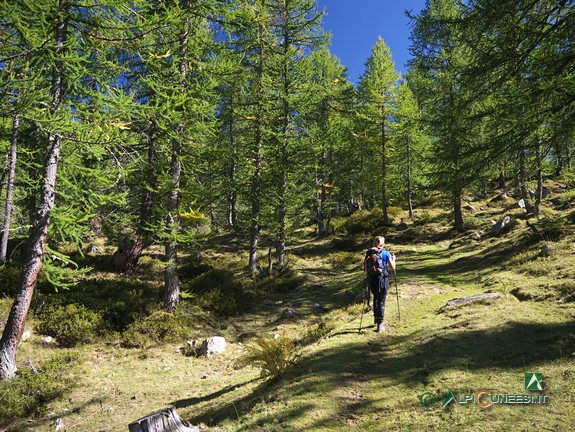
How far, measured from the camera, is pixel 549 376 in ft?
14.2

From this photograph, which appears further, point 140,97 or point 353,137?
point 353,137

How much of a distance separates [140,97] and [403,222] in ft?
67.9

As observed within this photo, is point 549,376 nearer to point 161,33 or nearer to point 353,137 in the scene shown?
point 161,33

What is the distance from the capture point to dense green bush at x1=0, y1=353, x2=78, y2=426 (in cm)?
661

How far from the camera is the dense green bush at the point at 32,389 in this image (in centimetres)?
661

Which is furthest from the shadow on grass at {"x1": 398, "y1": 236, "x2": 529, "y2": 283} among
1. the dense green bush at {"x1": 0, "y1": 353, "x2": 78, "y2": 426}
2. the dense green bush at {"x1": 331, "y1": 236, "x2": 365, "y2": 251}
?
the dense green bush at {"x1": 0, "y1": 353, "x2": 78, "y2": 426}

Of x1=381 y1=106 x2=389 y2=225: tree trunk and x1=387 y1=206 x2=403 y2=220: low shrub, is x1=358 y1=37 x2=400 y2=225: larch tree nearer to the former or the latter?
x1=381 y1=106 x2=389 y2=225: tree trunk

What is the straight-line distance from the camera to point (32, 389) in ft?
23.5

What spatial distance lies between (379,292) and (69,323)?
345 inches

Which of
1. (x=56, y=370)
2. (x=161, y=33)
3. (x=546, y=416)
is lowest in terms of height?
(x=56, y=370)

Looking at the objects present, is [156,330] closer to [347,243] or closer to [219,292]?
[219,292]

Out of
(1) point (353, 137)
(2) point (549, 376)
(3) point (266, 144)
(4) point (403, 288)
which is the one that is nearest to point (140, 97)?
(3) point (266, 144)

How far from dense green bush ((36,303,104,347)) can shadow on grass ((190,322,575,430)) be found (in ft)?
17.2

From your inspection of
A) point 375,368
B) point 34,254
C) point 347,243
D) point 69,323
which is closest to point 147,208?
point 69,323
